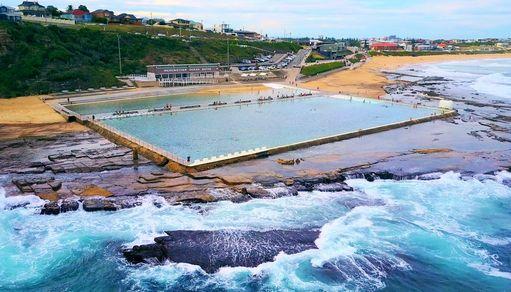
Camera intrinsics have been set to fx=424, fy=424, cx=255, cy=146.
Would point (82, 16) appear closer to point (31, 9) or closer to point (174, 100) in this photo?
point (31, 9)

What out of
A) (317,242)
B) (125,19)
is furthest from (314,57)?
(317,242)

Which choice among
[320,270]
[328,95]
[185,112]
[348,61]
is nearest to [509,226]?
[320,270]

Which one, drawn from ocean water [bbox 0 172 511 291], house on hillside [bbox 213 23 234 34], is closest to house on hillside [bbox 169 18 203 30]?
house on hillside [bbox 213 23 234 34]

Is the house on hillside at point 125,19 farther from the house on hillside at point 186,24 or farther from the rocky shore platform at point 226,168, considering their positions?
the rocky shore platform at point 226,168

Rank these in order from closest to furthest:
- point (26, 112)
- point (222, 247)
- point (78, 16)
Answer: point (222, 247)
point (26, 112)
point (78, 16)

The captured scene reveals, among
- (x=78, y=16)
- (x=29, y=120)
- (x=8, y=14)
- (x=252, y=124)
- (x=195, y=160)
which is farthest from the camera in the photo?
(x=78, y=16)

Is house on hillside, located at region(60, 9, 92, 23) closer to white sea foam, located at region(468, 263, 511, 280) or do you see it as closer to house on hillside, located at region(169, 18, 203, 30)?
house on hillside, located at region(169, 18, 203, 30)

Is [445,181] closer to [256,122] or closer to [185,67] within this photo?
[256,122]
